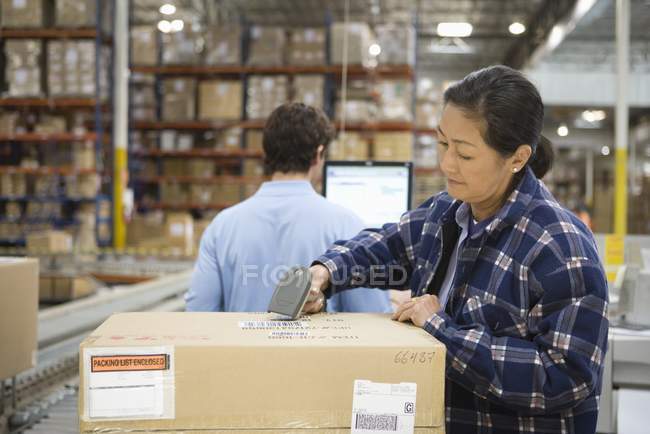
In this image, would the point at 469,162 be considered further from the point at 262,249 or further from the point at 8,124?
the point at 8,124

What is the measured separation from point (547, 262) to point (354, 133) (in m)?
8.55

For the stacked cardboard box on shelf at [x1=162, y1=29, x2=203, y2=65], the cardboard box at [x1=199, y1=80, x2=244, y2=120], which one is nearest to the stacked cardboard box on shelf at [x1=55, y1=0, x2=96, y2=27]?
the stacked cardboard box on shelf at [x1=162, y1=29, x2=203, y2=65]

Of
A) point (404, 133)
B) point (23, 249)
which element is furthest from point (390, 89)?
point (23, 249)

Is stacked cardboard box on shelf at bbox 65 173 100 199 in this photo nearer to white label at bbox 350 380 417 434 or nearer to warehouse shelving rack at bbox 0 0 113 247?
warehouse shelving rack at bbox 0 0 113 247

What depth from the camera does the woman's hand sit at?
63.8 inches

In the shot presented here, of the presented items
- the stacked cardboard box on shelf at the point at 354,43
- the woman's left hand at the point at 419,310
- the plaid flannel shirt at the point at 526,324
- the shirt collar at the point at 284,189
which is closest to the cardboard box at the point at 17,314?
the shirt collar at the point at 284,189

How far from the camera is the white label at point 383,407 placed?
1.24 metres

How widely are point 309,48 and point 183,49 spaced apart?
6.85 ft

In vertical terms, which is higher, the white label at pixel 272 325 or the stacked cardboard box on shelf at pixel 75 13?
the stacked cardboard box on shelf at pixel 75 13

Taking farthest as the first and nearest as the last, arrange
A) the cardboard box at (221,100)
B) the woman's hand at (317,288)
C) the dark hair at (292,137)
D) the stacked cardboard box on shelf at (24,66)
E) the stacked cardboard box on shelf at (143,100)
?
the stacked cardboard box on shelf at (143,100) → the cardboard box at (221,100) → the stacked cardboard box on shelf at (24,66) → the dark hair at (292,137) → the woman's hand at (317,288)

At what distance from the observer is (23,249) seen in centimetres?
1020

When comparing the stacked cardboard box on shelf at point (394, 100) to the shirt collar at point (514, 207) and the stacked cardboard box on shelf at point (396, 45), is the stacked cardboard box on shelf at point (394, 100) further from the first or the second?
the shirt collar at point (514, 207)

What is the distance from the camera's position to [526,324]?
1371 millimetres

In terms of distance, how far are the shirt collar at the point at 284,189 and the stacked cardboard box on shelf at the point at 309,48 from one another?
7.99m
